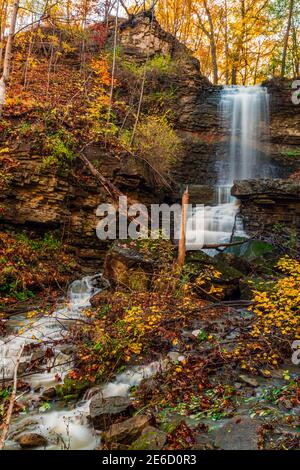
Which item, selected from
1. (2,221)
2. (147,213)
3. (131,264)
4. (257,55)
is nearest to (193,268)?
(131,264)

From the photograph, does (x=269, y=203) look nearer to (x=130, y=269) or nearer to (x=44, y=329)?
(x=130, y=269)

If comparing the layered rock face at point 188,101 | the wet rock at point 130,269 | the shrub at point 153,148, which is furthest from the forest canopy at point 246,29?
the wet rock at point 130,269

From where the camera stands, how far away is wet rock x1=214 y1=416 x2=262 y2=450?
310 centimetres

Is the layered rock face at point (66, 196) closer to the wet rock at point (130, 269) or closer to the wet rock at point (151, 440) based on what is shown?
the wet rock at point (130, 269)

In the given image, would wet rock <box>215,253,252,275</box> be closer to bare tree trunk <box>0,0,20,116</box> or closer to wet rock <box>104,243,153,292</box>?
wet rock <box>104,243,153,292</box>

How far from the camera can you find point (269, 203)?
11773mm

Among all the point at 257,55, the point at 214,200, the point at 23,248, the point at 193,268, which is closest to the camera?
the point at 193,268

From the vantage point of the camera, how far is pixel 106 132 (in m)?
11.0

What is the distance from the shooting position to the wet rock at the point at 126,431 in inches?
139

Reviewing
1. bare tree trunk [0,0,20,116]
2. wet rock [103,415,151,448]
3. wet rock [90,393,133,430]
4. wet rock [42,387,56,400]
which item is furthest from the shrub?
wet rock [103,415,151,448]

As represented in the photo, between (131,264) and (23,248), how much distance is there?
3.35 meters

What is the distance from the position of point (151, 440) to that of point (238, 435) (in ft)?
2.83

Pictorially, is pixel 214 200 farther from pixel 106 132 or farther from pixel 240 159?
pixel 106 132

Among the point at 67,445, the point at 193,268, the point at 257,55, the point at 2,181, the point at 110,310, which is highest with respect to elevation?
the point at 257,55
